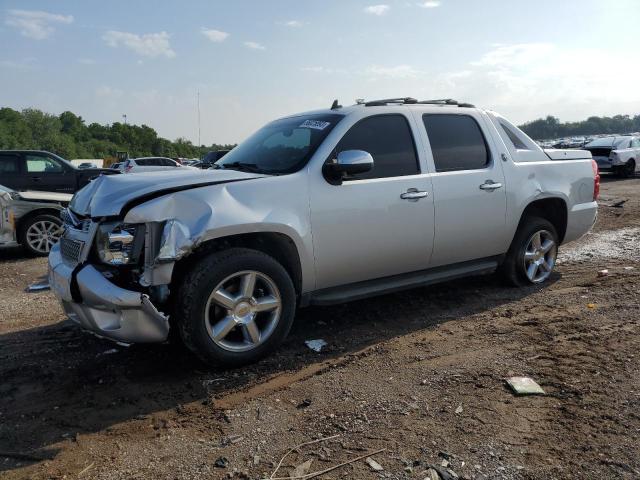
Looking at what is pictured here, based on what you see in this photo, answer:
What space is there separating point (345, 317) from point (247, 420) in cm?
198

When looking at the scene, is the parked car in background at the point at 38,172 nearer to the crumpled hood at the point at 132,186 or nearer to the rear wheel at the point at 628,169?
the crumpled hood at the point at 132,186

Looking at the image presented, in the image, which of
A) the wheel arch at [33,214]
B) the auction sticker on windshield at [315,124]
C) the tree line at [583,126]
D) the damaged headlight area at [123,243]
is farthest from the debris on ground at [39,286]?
the tree line at [583,126]

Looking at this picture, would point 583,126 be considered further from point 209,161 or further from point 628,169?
point 209,161

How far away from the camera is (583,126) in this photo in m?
135

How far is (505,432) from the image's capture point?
9.36 feet

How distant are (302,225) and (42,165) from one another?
33.3ft

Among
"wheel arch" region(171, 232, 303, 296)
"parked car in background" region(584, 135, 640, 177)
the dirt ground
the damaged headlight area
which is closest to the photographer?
the dirt ground

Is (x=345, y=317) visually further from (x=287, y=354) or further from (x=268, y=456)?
(x=268, y=456)

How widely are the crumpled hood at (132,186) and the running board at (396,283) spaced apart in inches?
42.1

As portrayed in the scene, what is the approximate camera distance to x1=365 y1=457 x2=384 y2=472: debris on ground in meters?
2.54

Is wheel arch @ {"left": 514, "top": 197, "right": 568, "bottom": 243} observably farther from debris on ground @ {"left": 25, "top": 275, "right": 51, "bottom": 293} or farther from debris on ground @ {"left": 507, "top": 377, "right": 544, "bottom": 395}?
debris on ground @ {"left": 25, "top": 275, "right": 51, "bottom": 293}

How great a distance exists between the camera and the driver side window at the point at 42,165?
11673mm

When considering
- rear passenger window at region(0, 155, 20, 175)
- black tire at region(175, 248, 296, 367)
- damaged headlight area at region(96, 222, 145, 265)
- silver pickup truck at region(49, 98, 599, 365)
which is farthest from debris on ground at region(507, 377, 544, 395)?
rear passenger window at region(0, 155, 20, 175)

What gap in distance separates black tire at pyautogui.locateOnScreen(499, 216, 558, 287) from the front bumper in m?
3.69
